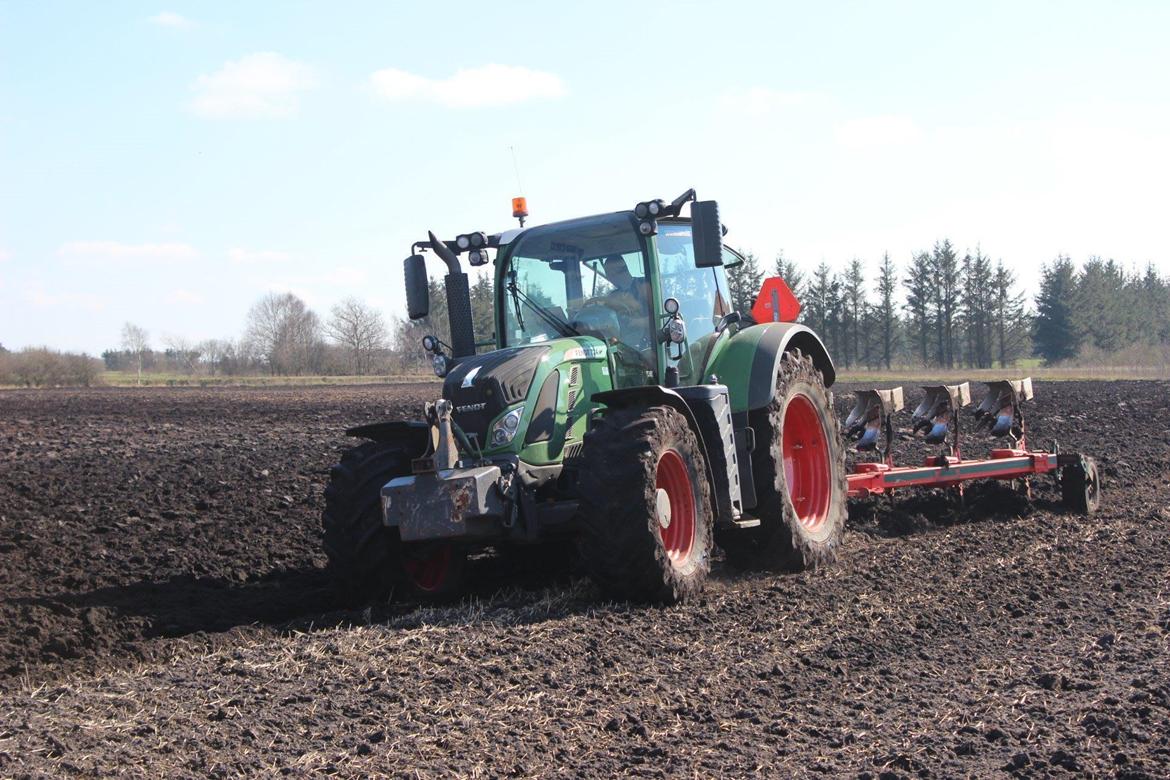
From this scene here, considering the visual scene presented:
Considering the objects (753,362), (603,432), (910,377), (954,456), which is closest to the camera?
(603,432)

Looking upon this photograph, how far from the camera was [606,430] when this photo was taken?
6.78m

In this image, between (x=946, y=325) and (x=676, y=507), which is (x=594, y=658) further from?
(x=946, y=325)

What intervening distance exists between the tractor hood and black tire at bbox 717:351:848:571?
1682 mm

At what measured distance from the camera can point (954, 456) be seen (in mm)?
10523

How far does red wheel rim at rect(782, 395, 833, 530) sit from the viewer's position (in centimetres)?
888

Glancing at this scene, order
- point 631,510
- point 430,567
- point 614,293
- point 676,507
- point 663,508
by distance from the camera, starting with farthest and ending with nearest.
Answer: point 614,293
point 430,567
point 676,507
point 663,508
point 631,510

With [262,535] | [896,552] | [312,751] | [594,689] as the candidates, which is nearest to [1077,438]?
[896,552]

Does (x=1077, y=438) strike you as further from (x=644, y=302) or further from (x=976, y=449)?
(x=644, y=302)

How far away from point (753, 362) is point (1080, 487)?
154 inches

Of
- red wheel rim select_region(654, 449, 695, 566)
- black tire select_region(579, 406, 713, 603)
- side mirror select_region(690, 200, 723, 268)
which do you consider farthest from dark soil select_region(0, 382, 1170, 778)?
side mirror select_region(690, 200, 723, 268)

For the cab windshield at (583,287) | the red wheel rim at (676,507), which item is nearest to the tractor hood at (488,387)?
the cab windshield at (583,287)

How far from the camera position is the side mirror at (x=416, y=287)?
25.8 feet

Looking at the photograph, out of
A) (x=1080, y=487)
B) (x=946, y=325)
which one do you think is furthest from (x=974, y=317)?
(x=1080, y=487)

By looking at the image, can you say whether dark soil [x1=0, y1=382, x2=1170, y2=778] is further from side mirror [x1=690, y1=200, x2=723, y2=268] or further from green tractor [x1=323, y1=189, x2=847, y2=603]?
side mirror [x1=690, y1=200, x2=723, y2=268]
